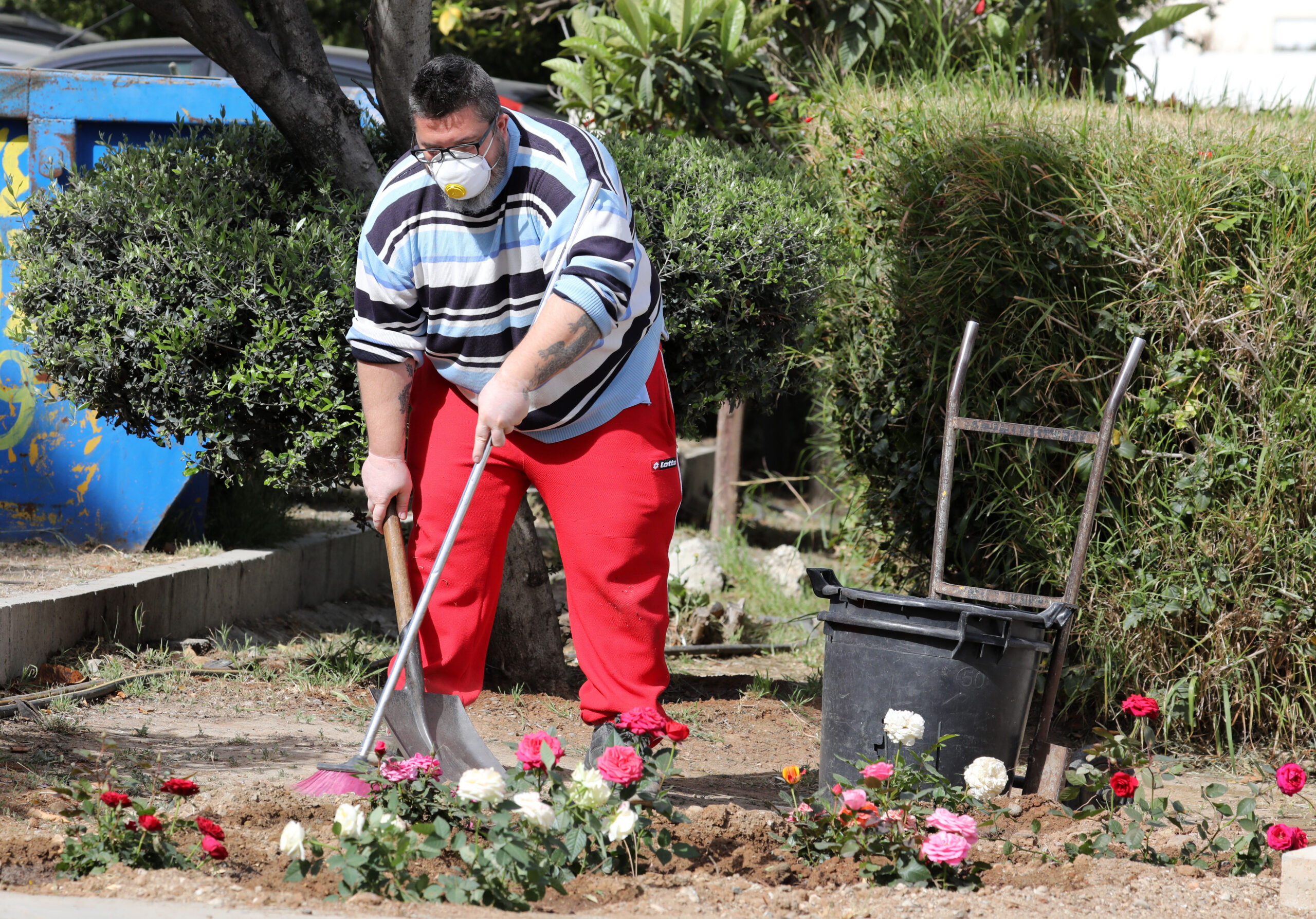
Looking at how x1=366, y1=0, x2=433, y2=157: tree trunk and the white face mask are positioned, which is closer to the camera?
the white face mask

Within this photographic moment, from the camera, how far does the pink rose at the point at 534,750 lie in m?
2.37

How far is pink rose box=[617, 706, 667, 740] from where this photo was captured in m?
2.63

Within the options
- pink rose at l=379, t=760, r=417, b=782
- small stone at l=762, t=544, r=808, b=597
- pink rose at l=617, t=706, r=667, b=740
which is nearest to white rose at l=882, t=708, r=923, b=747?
pink rose at l=617, t=706, r=667, b=740

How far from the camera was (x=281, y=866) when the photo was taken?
239cm

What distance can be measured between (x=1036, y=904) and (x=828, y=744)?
2.99 ft

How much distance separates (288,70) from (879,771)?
2.72m

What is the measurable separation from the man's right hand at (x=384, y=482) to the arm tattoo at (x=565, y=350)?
19.7 inches

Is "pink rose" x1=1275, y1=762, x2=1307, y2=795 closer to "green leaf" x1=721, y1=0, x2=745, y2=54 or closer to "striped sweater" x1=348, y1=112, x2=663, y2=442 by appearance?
"striped sweater" x1=348, y1=112, x2=663, y2=442

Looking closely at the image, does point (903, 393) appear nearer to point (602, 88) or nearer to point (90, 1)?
point (602, 88)

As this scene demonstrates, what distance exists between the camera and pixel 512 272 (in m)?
2.79

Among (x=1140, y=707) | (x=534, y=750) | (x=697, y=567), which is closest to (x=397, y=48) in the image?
(x=534, y=750)

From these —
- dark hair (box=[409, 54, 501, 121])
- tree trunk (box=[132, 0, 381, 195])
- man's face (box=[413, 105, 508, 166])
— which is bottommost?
man's face (box=[413, 105, 508, 166])

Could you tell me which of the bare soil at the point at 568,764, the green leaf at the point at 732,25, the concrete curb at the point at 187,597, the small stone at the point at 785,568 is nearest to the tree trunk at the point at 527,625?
the bare soil at the point at 568,764

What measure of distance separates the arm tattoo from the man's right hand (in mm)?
500
